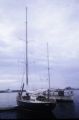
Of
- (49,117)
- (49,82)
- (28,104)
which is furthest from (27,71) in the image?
(49,82)

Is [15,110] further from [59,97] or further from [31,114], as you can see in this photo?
[59,97]

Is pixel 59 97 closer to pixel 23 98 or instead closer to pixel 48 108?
pixel 23 98

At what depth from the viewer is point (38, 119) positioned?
39031mm

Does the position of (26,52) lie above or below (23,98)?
above

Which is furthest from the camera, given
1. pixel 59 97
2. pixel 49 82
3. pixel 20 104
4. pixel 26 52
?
pixel 59 97

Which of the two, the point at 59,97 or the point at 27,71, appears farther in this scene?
the point at 59,97

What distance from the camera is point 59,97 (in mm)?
77625

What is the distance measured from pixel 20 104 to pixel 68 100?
32455 mm

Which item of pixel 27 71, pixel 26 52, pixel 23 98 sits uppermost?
pixel 26 52

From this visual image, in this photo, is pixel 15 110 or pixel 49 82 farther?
pixel 49 82

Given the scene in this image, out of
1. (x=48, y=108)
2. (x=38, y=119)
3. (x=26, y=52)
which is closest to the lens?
(x=38, y=119)

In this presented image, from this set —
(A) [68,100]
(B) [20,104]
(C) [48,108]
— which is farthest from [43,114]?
(A) [68,100]

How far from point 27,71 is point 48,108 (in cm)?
1054

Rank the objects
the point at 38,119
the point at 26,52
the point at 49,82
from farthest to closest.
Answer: the point at 49,82, the point at 26,52, the point at 38,119
